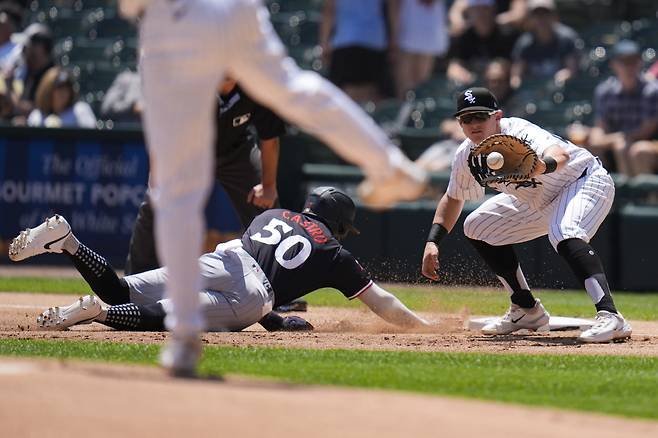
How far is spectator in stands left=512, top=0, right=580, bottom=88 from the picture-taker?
1400cm

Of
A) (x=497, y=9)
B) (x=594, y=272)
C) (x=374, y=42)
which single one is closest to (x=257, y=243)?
(x=594, y=272)

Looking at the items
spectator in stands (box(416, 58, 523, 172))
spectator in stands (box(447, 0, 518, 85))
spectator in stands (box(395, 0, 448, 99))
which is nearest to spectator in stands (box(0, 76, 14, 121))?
spectator in stands (box(395, 0, 448, 99))

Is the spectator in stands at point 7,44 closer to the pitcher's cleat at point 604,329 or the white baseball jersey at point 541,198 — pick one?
the white baseball jersey at point 541,198

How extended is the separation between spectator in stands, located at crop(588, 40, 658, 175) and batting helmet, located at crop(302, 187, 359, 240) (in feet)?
17.6

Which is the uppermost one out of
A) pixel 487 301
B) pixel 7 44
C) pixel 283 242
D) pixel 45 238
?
pixel 7 44

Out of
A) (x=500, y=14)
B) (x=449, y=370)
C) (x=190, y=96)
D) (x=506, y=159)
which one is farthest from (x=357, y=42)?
(x=190, y=96)

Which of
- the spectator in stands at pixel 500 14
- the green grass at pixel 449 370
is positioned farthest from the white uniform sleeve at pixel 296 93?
the spectator in stands at pixel 500 14

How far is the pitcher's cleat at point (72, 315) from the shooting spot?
7.20 meters

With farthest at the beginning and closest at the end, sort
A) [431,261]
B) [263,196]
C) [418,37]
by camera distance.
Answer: [418,37], [263,196], [431,261]

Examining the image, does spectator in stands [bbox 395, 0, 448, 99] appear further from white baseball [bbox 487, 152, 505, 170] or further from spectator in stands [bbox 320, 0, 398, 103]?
white baseball [bbox 487, 152, 505, 170]

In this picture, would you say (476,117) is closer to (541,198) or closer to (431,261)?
(541,198)

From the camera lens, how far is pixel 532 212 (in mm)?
7930

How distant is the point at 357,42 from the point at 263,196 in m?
5.73

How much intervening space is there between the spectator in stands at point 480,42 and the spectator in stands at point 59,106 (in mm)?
4218
